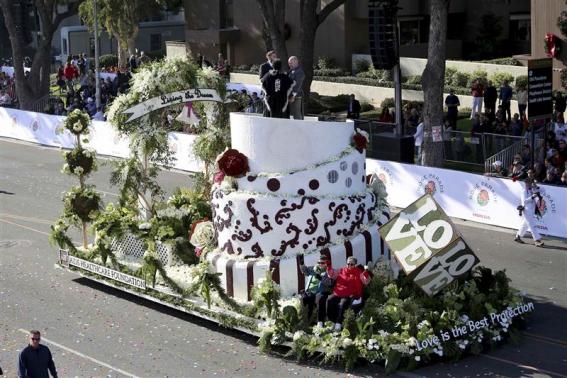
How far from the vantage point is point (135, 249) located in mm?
20672

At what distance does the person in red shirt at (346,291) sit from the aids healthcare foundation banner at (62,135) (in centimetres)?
1475

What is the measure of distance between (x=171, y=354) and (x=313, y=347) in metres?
2.39

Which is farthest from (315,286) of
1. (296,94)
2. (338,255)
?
(296,94)

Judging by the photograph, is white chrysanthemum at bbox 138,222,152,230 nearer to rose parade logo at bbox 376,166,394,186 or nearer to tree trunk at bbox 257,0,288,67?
rose parade logo at bbox 376,166,394,186

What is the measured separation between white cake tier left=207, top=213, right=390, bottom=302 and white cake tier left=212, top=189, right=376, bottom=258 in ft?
0.58

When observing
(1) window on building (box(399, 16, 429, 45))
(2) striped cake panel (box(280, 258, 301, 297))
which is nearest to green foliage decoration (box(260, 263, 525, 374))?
(2) striped cake panel (box(280, 258, 301, 297))

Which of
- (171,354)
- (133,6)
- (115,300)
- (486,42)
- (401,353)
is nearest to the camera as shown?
(401,353)

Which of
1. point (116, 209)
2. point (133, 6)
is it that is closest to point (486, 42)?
point (133, 6)

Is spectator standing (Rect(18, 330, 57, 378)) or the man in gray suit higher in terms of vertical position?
the man in gray suit

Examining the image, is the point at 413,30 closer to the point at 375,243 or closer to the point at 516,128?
the point at 516,128

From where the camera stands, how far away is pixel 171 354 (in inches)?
669

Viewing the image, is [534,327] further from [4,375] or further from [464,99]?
[464,99]

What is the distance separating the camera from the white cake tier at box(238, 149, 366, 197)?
1773 centimetres

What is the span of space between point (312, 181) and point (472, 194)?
27.4 ft
